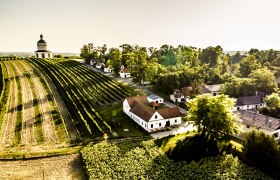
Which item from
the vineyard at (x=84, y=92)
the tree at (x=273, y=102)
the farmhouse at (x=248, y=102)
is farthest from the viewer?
the farmhouse at (x=248, y=102)

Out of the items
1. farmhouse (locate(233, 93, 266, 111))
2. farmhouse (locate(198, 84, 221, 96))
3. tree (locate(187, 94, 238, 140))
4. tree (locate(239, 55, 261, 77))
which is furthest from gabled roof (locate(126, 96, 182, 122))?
tree (locate(239, 55, 261, 77))

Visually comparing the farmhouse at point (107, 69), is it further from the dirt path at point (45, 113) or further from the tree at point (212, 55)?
the tree at point (212, 55)

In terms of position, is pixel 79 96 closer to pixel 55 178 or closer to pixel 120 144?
pixel 120 144

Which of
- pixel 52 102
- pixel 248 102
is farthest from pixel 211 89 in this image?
pixel 52 102

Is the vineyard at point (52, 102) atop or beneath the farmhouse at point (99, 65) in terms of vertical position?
beneath

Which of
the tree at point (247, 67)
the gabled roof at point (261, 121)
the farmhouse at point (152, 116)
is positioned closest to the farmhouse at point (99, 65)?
the farmhouse at point (152, 116)

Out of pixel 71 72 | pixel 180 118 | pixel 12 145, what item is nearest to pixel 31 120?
pixel 12 145

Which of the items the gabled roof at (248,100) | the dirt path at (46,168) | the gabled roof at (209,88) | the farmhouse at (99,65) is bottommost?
the dirt path at (46,168)
